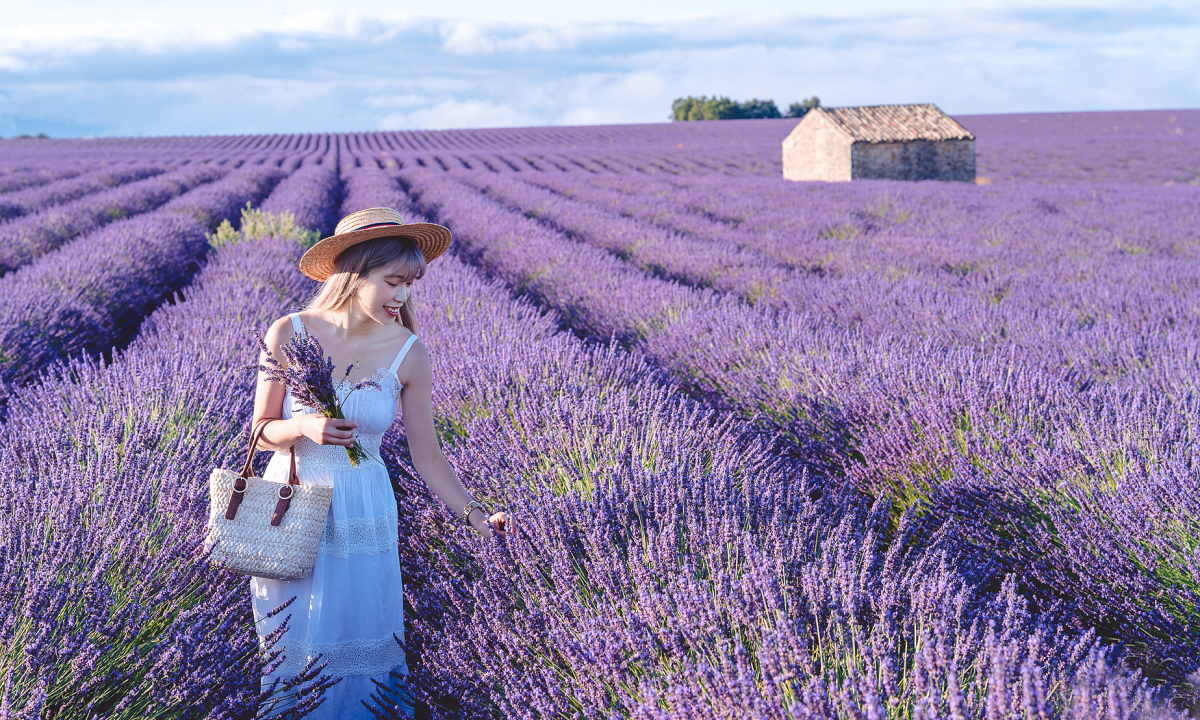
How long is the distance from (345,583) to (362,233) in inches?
28.4

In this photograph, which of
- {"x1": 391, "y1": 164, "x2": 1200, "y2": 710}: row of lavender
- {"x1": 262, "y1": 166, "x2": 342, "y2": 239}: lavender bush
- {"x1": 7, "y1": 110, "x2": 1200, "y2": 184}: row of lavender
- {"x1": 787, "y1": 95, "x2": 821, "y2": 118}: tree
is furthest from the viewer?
{"x1": 787, "y1": 95, "x2": 821, "y2": 118}: tree

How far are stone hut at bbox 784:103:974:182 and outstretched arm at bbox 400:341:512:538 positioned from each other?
16.9m

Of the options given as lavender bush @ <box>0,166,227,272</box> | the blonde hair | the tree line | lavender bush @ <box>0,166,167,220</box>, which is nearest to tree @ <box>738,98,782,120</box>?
the tree line

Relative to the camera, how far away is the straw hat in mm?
1492

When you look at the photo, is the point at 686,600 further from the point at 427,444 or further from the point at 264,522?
the point at 264,522

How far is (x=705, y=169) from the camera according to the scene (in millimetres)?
23609

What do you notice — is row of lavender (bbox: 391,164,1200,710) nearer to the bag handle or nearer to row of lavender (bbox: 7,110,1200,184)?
the bag handle

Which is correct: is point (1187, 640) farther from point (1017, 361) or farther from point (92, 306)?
point (92, 306)

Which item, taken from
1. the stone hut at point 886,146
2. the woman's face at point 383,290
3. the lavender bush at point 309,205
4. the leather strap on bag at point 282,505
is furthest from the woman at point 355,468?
the stone hut at point 886,146

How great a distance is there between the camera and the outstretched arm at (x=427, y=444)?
1599 mm

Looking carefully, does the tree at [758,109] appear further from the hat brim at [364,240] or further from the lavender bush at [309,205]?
the hat brim at [364,240]

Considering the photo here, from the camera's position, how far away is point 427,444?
1.63m

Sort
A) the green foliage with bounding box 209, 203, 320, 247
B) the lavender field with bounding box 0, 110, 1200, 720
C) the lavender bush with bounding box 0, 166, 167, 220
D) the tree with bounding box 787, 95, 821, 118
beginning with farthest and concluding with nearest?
the tree with bounding box 787, 95, 821, 118
the lavender bush with bounding box 0, 166, 167, 220
the green foliage with bounding box 209, 203, 320, 247
the lavender field with bounding box 0, 110, 1200, 720

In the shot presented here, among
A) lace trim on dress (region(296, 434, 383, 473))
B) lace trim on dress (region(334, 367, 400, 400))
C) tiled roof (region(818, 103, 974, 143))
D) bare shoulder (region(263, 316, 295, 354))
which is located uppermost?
tiled roof (region(818, 103, 974, 143))
